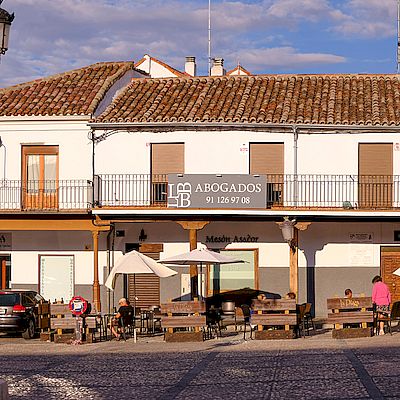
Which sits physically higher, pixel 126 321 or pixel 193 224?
pixel 193 224

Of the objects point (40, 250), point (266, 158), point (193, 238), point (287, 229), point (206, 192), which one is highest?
point (266, 158)

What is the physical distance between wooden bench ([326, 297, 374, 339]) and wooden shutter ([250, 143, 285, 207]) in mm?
7378

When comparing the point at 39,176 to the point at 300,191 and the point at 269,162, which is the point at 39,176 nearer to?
the point at 269,162

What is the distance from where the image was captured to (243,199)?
1207 inches

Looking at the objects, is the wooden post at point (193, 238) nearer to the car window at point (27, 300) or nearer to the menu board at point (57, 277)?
the menu board at point (57, 277)

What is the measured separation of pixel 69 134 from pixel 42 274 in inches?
180

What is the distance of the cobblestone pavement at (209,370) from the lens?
592 inches

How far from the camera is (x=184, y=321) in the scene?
24547 millimetres

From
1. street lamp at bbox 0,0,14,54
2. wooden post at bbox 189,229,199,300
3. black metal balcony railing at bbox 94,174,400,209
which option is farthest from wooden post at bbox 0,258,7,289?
street lamp at bbox 0,0,14,54

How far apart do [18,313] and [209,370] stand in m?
9.69

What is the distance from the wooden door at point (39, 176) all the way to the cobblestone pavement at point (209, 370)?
881cm

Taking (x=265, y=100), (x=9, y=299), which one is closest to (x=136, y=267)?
(x=9, y=299)

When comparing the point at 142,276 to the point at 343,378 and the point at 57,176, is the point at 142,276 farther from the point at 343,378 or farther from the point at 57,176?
the point at 343,378

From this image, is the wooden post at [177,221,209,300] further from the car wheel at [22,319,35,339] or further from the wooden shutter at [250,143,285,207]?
the car wheel at [22,319,35,339]
